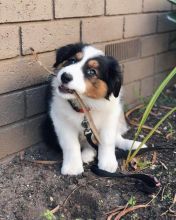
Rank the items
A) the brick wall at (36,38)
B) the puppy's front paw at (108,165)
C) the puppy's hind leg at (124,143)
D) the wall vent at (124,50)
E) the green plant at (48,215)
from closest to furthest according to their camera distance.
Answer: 1. the green plant at (48,215)
2. the brick wall at (36,38)
3. the puppy's front paw at (108,165)
4. the puppy's hind leg at (124,143)
5. the wall vent at (124,50)

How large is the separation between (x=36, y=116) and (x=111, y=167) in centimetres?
66

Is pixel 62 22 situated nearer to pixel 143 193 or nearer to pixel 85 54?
pixel 85 54

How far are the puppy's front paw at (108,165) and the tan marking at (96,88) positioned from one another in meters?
0.47

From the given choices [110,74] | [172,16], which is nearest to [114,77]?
[110,74]

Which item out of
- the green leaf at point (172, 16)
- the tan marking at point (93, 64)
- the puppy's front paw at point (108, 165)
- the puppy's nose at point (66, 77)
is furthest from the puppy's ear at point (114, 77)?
the green leaf at point (172, 16)

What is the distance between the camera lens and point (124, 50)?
3.74 metres

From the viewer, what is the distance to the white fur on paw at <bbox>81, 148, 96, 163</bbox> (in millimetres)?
2910

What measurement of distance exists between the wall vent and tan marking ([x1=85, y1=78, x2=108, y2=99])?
983 mm

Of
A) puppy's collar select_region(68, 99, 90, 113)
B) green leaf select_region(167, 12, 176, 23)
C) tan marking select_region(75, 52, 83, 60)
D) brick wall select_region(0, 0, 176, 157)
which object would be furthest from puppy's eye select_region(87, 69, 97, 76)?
green leaf select_region(167, 12, 176, 23)

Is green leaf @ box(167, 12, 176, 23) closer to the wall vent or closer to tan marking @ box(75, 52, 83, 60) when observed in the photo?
the wall vent

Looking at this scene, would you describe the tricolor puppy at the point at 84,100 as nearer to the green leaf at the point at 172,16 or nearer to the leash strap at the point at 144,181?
the leash strap at the point at 144,181

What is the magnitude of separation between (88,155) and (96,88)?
600 millimetres

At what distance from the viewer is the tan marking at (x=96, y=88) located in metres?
2.48

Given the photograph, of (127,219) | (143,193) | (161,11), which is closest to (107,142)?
(143,193)
